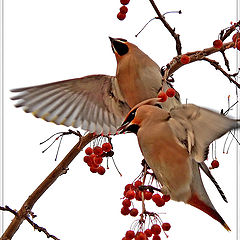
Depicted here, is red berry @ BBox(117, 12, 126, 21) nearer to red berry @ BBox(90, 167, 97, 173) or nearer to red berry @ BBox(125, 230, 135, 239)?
red berry @ BBox(90, 167, 97, 173)

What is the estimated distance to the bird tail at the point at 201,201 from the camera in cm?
197

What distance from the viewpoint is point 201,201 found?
6.46 ft

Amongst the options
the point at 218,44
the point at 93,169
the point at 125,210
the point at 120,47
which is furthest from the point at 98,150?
the point at 218,44

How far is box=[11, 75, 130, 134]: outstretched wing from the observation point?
212 centimetres

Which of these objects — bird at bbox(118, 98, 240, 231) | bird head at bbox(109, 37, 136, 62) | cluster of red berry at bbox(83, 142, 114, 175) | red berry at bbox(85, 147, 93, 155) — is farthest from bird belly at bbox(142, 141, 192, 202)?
bird head at bbox(109, 37, 136, 62)

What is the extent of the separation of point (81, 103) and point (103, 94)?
0.33ft

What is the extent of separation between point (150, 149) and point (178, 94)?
41cm

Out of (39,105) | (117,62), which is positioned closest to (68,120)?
(39,105)

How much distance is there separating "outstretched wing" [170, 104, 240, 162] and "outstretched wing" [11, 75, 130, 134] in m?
0.43

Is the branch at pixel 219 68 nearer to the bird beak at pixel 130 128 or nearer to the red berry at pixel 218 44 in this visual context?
the red berry at pixel 218 44

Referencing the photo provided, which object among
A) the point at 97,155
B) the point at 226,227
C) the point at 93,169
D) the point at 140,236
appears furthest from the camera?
the point at 93,169

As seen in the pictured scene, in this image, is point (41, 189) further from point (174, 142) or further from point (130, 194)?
point (174, 142)

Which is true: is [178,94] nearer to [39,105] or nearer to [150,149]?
[150,149]

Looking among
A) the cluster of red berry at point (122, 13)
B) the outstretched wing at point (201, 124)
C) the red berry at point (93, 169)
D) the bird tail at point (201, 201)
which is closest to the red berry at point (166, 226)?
the bird tail at point (201, 201)
